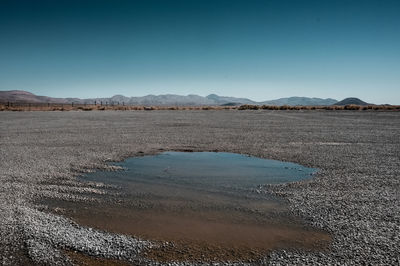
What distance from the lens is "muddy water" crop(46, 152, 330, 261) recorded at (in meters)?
6.35

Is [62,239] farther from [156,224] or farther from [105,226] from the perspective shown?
[156,224]

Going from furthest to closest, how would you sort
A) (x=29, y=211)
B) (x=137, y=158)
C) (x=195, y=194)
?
(x=137, y=158) < (x=195, y=194) < (x=29, y=211)

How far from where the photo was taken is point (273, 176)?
11.9 m

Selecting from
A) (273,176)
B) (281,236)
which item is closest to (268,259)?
(281,236)

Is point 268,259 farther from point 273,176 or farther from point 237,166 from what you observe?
point 237,166

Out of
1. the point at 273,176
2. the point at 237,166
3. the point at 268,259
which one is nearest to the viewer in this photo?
the point at 268,259

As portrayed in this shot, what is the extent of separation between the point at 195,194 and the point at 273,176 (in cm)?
389

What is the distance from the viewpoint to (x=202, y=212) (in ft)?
27.0

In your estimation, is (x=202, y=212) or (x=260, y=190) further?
(x=260, y=190)

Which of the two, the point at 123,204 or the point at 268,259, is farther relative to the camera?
the point at 123,204

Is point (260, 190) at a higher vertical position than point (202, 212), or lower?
higher

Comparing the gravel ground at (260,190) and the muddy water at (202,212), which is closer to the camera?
the gravel ground at (260,190)

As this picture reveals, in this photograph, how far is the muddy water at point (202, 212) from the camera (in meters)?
6.35

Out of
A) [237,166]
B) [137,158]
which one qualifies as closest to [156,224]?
[237,166]
